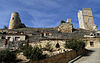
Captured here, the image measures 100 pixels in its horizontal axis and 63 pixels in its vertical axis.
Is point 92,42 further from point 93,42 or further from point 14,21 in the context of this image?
point 14,21

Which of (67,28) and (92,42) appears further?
(67,28)

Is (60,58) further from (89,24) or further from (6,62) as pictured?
(89,24)

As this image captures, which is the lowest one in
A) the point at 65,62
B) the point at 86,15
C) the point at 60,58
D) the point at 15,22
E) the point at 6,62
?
the point at 65,62

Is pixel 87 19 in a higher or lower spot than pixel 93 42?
higher

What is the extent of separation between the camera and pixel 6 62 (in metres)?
3.24

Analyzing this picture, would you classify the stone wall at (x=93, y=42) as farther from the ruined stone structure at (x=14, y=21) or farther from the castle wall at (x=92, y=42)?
the ruined stone structure at (x=14, y=21)

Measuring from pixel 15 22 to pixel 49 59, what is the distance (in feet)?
106

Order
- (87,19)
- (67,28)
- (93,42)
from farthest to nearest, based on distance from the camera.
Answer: (87,19) < (67,28) < (93,42)

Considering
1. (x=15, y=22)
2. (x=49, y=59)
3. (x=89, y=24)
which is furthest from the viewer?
(x=89, y=24)

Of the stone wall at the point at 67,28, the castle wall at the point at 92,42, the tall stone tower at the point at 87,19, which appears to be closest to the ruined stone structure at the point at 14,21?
the stone wall at the point at 67,28

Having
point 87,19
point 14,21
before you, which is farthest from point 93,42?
point 87,19

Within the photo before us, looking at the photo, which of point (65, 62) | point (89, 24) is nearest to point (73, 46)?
point (65, 62)

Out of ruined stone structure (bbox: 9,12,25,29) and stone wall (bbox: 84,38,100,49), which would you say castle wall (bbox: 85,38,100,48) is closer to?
stone wall (bbox: 84,38,100,49)

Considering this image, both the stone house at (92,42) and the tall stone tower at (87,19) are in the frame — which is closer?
the stone house at (92,42)
